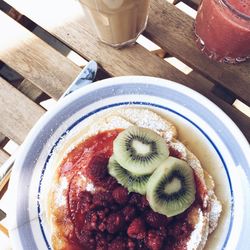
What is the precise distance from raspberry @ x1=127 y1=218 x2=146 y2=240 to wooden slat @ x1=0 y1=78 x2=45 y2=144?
16.4 inches

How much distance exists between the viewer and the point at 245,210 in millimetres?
1325

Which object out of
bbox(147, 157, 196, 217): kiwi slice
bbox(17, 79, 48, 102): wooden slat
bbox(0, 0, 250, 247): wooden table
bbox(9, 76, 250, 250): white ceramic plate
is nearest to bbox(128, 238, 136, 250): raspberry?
bbox(147, 157, 196, 217): kiwi slice

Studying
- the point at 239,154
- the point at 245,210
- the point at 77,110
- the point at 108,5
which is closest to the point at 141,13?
the point at 108,5

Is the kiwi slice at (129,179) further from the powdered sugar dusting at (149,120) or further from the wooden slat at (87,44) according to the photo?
the wooden slat at (87,44)

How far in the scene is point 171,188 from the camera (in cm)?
129

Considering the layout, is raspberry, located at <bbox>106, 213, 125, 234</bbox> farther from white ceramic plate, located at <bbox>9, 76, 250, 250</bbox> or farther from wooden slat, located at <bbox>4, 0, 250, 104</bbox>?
wooden slat, located at <bbox>4, 0, 250, 104</bbox>

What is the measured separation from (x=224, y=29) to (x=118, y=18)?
289 millimetres

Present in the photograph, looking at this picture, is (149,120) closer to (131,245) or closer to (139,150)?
(139,150)

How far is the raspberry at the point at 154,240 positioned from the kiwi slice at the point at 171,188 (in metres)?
0.06

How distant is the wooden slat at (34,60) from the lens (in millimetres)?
1463

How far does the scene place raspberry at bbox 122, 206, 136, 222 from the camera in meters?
1.28

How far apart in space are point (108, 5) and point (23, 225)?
24.3 inches

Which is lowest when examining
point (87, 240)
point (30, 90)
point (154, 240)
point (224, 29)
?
point (87, 240)

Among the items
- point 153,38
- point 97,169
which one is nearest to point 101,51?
point 153,38
